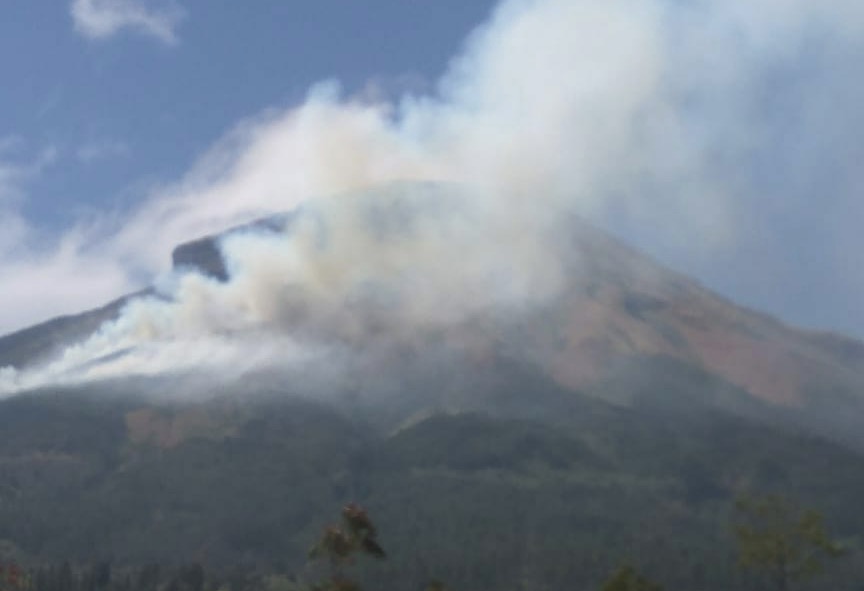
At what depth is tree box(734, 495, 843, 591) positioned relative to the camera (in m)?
53.1

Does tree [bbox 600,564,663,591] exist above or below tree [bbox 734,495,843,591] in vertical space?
below

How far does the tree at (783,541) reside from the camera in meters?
53.1

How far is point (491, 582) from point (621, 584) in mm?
130082

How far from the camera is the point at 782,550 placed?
53656 mm

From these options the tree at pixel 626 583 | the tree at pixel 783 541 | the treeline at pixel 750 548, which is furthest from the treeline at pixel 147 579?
the tree at pixel 783 541

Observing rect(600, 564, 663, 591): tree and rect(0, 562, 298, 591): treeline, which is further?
rect(0, 562, 298, 591): treeline

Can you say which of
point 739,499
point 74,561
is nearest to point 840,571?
point 74,561

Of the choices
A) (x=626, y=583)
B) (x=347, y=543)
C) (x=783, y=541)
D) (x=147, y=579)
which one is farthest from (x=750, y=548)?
(x=147, y=579)

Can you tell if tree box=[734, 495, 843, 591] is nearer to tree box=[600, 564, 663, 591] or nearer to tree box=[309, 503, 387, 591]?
tree box=[600, 564, 663, 591]

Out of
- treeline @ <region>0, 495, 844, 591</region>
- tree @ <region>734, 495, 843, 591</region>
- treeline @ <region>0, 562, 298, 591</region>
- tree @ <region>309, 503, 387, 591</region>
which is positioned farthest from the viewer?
treeline @ <region>0, 562, 298, 591</region>

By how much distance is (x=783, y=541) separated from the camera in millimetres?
53469

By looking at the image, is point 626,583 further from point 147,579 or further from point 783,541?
point 147,579

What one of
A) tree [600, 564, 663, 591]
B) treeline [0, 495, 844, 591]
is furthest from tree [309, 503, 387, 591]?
tree [600, 564, 663, 591]

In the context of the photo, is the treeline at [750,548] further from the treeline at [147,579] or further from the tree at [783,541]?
the treeline at [147,579]
